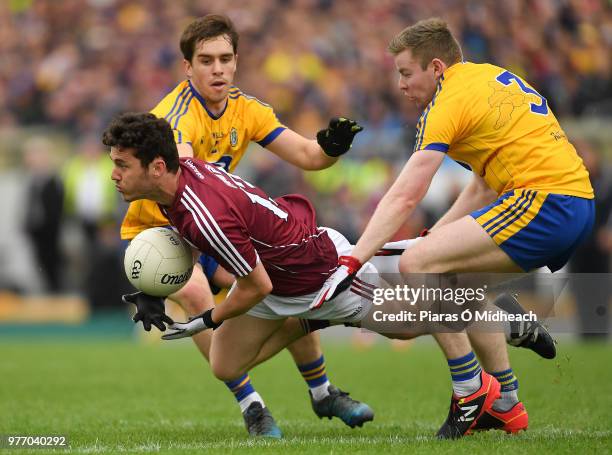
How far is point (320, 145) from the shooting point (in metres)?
6.81

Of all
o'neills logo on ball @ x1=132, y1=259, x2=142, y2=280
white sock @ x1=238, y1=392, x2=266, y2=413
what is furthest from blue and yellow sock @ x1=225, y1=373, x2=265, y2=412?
o'neills logo on ball @ x1=132, y1=259, x2=142, y2=280

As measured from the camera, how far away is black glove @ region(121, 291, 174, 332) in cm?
596

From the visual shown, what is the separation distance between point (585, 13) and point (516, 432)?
11.5m

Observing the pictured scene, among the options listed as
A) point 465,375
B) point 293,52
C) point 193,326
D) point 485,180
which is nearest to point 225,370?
point 193,326

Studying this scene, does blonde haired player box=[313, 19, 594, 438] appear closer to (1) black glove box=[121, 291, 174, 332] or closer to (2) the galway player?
(2) the galway player

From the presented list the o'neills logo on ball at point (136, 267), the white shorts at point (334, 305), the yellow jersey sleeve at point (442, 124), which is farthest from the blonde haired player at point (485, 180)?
the o'neills logo on ball at point (136, 267)

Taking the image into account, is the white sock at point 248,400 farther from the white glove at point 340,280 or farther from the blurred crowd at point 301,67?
the blurred crowd at point 301,67

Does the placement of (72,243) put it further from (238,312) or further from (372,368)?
(238,312)

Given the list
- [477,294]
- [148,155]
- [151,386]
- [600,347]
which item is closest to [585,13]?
[600,347]

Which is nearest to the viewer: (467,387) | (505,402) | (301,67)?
(467,387)

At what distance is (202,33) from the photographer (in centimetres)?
694

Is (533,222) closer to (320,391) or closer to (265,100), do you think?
(320,391)

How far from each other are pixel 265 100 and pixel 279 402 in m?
8.92

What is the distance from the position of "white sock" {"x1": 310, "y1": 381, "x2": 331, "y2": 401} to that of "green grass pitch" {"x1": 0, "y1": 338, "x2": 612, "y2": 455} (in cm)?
21
